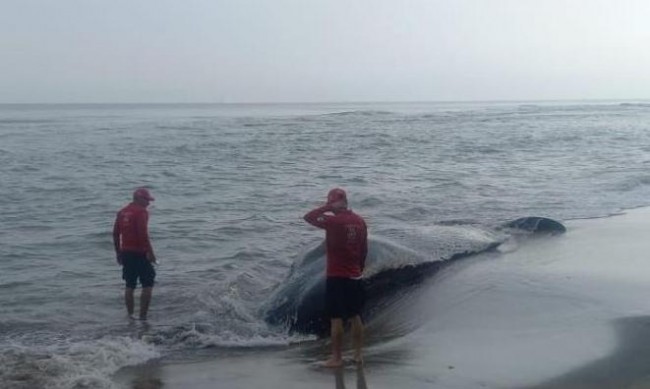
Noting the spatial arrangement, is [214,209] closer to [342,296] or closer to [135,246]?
[135,246]

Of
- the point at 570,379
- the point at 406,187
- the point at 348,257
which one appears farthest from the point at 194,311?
the point at 406,187

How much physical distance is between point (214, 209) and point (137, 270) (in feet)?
32.6

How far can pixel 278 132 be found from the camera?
51.1m

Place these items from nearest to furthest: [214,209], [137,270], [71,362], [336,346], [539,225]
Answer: [336,346]
[71,362]
[137,270]
[539,225]
[214,209]

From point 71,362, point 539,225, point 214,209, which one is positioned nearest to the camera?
point 71,362

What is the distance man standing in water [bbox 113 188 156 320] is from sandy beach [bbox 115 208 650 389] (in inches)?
77.3

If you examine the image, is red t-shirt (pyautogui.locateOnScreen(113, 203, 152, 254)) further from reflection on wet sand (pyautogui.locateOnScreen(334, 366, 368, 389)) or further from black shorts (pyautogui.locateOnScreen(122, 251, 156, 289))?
reflection on wet sand (pyautogui.locateOnScreen(334, 366, 368, 389))

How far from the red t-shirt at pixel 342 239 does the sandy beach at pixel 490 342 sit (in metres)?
0.95

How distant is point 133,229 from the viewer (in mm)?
10633

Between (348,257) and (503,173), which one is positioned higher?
(348,257)

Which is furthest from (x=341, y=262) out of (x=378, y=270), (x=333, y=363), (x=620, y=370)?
(x=378, y=270)

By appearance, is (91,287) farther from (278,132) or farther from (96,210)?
(278,132)

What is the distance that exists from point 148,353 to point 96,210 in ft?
40.4

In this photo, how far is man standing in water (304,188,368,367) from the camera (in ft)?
26.8
